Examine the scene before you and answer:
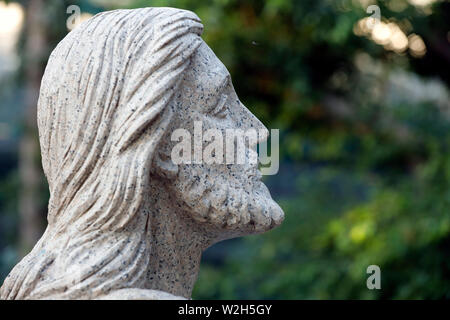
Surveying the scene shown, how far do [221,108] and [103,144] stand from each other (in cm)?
51

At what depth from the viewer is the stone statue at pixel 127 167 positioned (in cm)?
245

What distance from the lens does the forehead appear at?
2.68 meters

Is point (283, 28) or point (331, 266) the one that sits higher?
point (283, 28)

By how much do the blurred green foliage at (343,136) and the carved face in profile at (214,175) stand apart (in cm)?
269

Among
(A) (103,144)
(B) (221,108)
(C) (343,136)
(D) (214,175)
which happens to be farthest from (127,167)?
(C) (343,136)

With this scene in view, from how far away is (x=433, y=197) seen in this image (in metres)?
5.57

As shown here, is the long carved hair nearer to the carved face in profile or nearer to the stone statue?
the stone statue

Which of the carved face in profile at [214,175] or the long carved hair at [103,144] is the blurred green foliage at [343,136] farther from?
the long carved hair at [103,144]

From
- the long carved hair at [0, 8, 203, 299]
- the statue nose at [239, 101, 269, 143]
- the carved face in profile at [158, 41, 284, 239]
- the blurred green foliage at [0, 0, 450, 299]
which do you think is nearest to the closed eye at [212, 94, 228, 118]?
the carved face in profile at [158, 41, 284, 239]

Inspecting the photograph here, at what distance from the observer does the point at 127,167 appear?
2443 millimetres

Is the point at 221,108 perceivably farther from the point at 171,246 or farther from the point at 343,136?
the point at 343,136
